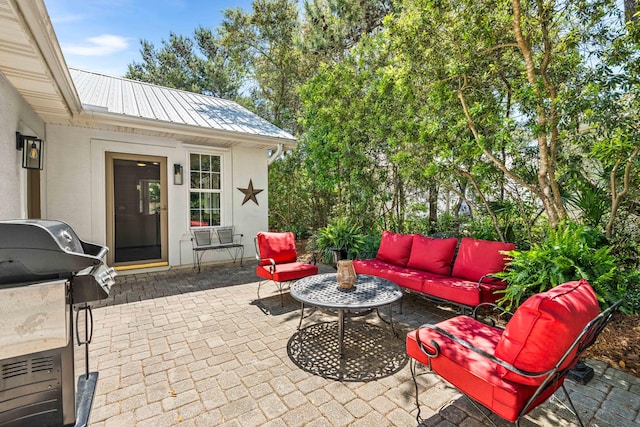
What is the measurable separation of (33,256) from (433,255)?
13.5ft

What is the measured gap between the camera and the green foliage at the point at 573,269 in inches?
109

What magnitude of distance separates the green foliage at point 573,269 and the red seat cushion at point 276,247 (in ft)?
9.95

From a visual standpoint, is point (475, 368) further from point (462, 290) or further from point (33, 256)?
point (33, 256)

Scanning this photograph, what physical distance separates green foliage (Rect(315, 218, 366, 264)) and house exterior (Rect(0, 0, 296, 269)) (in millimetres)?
1811

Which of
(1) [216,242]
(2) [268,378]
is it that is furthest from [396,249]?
(1) [216,242]

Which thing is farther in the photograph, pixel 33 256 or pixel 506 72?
pixel 506 72

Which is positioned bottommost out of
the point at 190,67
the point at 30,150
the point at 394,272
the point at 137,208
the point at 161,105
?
the point at 394,272

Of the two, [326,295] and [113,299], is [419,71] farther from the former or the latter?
[113,299]

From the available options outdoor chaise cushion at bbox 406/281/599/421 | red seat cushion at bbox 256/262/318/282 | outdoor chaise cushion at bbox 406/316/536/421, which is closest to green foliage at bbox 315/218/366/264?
red seat cushion at bbox 256/262/318/282

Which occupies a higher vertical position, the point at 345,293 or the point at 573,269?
the point at 573,269

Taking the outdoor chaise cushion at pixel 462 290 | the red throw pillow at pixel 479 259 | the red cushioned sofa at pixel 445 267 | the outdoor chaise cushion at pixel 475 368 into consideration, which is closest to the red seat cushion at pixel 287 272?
the red cushioned sofa at pixel 445 267

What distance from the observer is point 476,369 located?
6.16 feet

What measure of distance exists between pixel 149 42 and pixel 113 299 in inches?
604

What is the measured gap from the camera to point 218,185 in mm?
6883
